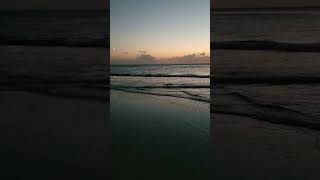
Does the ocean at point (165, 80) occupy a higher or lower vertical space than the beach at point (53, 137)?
higher

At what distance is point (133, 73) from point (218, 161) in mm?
388

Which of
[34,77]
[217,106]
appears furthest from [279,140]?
[34,77]

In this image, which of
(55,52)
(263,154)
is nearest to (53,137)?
(55,52)

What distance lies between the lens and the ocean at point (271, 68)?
95 cm

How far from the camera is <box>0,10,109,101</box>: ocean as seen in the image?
0.97 meters

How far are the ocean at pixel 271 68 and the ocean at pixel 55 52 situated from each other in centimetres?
29

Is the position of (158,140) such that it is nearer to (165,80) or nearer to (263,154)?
(263,154)

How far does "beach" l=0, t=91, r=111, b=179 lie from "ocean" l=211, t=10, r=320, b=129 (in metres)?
0.29

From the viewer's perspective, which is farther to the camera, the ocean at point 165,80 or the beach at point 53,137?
the ocean at point 165,80

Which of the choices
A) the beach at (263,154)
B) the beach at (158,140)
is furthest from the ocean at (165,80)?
the beach at (263,154)

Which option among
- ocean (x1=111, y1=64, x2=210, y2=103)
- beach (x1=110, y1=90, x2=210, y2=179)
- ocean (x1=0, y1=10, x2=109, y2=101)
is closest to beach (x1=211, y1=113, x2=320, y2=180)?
beach (x1=110, y1=90, x2=210, y2=179)

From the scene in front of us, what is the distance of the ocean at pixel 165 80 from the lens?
106 cm

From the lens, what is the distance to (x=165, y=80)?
137 cm

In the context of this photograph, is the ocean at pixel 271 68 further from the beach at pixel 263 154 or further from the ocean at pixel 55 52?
the ocean at pixel 55 52
